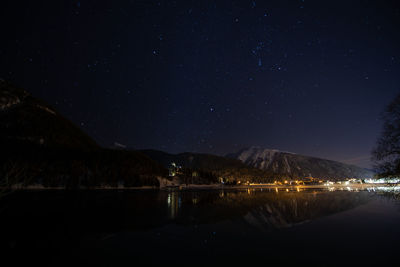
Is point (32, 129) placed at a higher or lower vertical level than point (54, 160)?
higher

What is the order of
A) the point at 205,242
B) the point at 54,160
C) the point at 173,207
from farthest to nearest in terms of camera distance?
the point at 54,160 → the point at 173,207 → the point at 205,242

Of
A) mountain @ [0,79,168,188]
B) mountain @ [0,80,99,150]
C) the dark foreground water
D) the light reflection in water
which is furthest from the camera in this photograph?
mountain @ [0,80,99,150]

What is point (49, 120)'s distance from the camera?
191750mm

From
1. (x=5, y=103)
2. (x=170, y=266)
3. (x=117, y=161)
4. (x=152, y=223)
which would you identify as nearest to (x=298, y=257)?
(x=170, y=266)

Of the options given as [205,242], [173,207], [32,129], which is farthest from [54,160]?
[205,242]

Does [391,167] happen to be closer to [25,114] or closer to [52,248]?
[52,248]

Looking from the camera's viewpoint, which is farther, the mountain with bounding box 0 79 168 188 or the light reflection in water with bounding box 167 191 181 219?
the mountain with bounding box 0 79 168 188

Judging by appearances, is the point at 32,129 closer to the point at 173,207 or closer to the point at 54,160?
the point at 54,160

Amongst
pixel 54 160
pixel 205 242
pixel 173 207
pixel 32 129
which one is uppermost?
pixel 32 129

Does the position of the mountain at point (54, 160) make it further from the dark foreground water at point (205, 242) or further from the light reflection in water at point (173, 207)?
the dark foreground water at point (205, 242)

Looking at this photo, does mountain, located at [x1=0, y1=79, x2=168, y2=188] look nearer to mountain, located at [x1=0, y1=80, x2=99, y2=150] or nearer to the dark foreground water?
mountain, located at [x1=0, y1=80, x2=99, y2=150]

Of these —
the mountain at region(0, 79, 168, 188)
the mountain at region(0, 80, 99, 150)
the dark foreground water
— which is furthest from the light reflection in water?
the mountain at region(0, 80, 99, 150)

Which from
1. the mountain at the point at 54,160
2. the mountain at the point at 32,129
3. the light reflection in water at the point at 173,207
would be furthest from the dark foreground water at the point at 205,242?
the mountain at the point at 32,129

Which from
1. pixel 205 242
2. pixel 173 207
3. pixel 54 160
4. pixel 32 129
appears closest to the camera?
pixel 205 242
